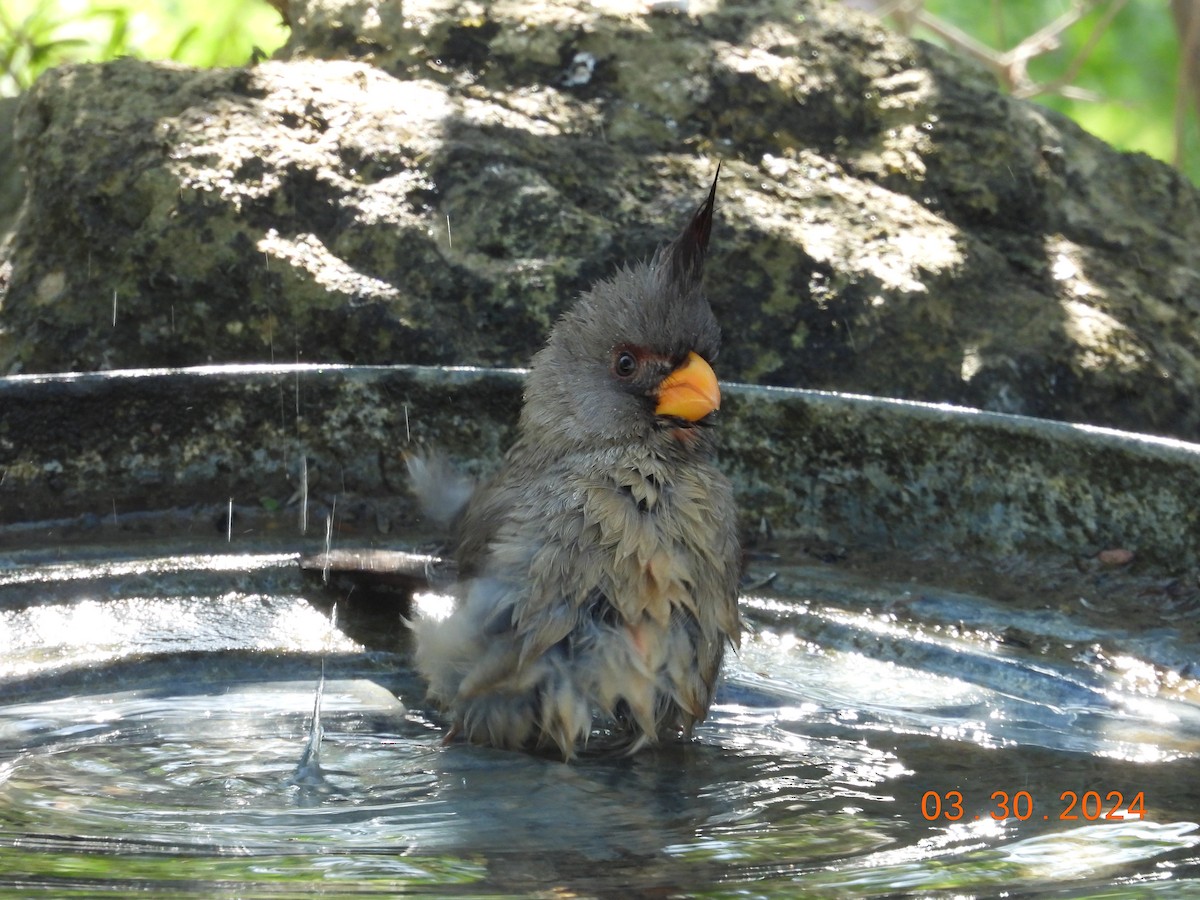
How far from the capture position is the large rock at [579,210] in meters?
4.11

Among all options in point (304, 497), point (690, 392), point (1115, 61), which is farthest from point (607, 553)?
point (1115, 61)

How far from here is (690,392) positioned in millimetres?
2953

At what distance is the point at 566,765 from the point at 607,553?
40 cm

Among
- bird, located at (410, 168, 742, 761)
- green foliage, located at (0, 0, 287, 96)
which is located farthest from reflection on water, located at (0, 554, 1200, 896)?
green foliage, located at (0, 0, 287, 96)

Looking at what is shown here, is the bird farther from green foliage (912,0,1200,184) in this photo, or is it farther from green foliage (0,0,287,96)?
green foliage (912,0,1200,184)

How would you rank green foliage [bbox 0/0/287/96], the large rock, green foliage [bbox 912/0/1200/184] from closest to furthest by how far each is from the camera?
the large rock < green foliage [bbox 0/0/287/96] < green foliage [bbox 912/0/1200/184]

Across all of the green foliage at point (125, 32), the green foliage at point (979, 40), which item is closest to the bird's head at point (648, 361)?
the green foliage at point (979, 40)

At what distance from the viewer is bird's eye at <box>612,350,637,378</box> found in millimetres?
3029

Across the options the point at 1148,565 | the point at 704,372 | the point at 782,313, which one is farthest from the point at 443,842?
the point at 782,313

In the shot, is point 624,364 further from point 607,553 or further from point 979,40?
point 979,40

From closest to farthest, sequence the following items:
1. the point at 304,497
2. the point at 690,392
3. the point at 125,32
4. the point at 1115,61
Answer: the point at 690,392, the point at 304,497, the point at 125,32, the point at 1115,61

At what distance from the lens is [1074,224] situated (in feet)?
16.0

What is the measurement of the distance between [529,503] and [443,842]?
2.78 ft

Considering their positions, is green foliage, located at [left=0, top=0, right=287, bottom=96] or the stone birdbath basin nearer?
the stone birdbath basin
